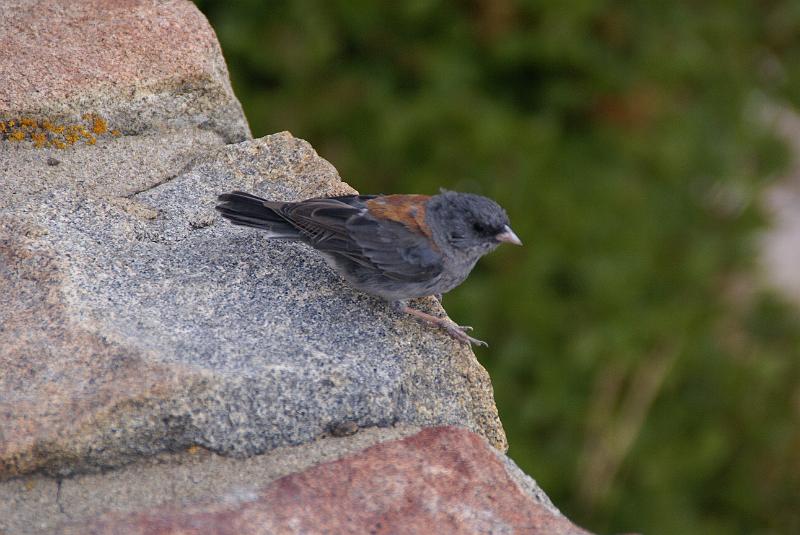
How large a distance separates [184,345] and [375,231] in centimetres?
107

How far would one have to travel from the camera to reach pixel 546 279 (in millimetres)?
5887

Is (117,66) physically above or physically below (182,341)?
above

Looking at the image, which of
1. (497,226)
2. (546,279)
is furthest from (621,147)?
(497,226)

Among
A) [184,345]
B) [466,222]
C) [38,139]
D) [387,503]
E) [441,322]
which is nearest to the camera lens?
[387,503]

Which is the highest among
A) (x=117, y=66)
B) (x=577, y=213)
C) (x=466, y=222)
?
(x=117, y=66)

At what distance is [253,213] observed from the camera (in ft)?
10.7

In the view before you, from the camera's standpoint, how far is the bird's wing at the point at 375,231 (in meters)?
3.32

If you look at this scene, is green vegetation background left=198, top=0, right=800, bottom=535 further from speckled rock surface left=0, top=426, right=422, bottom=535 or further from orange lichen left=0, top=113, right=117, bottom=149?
speckled rock surface left=0, top=426, right=422, bottom=535

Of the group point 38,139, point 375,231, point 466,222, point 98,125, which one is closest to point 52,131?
point 38,139

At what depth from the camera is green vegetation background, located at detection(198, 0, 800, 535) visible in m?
5.71

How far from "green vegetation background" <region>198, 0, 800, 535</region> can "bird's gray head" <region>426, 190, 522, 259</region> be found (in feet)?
6.37

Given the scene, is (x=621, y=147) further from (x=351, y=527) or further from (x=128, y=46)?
(x=351, y=527)

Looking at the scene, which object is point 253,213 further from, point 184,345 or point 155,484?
point 155,484

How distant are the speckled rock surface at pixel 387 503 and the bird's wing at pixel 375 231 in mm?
969
